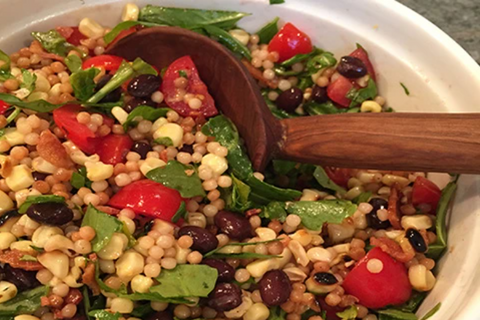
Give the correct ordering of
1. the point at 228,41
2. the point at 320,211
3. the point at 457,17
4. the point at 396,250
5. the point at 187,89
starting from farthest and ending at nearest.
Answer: the point at 457,17 → the point at 228,41 → the point at 187,89 → the point at 320,211 → the point at 396,250

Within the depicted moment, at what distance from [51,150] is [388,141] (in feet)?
2.96

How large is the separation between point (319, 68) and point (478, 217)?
2.33 ft

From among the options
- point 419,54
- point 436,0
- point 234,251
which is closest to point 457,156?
point 419,54

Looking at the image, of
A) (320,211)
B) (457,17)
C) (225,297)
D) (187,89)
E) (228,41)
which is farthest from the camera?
(457,17)

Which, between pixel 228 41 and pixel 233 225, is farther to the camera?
pixel 228 41

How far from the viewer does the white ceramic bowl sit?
1.48 metres

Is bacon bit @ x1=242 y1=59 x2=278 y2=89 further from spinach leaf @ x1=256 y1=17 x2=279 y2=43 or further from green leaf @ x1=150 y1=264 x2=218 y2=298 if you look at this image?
green leaf @ x1=150 y1=264 x2=218 y2=298

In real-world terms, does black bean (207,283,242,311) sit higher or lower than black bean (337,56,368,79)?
lower

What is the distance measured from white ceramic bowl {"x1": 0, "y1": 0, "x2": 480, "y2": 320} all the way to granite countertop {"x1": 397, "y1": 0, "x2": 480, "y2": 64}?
391 mm

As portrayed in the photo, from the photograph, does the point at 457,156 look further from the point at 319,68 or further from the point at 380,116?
the point at 319,68

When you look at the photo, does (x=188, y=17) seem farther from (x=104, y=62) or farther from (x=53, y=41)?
(x=53, y=41)

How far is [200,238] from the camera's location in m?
1.42

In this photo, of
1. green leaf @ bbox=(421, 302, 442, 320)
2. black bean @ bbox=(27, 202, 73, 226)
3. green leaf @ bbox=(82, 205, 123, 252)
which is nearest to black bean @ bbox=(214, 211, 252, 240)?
green leaf @ bbox=(82, 205, 123, 252)

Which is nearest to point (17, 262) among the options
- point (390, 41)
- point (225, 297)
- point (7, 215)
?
point (7, 215)
